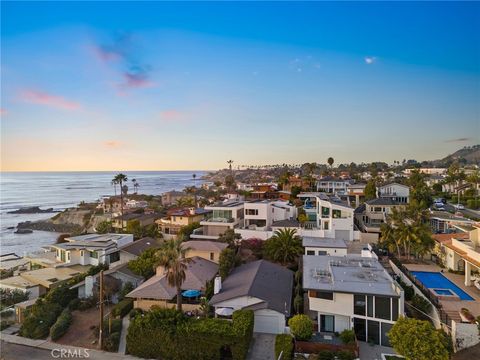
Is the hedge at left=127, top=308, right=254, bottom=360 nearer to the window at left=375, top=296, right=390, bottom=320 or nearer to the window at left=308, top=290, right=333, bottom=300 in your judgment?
the window at left=308, top=290, right=333, bottom=300

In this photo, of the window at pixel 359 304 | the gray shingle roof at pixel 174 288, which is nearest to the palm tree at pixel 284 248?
the gray shingle roof at pixel 174 288

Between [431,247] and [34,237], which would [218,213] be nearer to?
[431,247]

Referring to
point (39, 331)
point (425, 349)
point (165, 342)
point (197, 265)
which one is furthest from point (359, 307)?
point (39, 331)

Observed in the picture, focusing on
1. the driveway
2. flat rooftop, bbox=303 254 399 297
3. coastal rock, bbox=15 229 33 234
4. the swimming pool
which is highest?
flat rooftop, bbox=303 254 399 297

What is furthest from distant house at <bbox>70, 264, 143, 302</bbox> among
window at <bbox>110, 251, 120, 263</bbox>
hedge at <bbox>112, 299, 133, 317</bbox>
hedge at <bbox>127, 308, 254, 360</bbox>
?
hedge at <bbox>127, 308, 254, 360</bbox>

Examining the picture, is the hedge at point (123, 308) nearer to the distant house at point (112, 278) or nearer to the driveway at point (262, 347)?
the distant house at point (112, 278)

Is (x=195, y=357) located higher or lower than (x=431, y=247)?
lower
